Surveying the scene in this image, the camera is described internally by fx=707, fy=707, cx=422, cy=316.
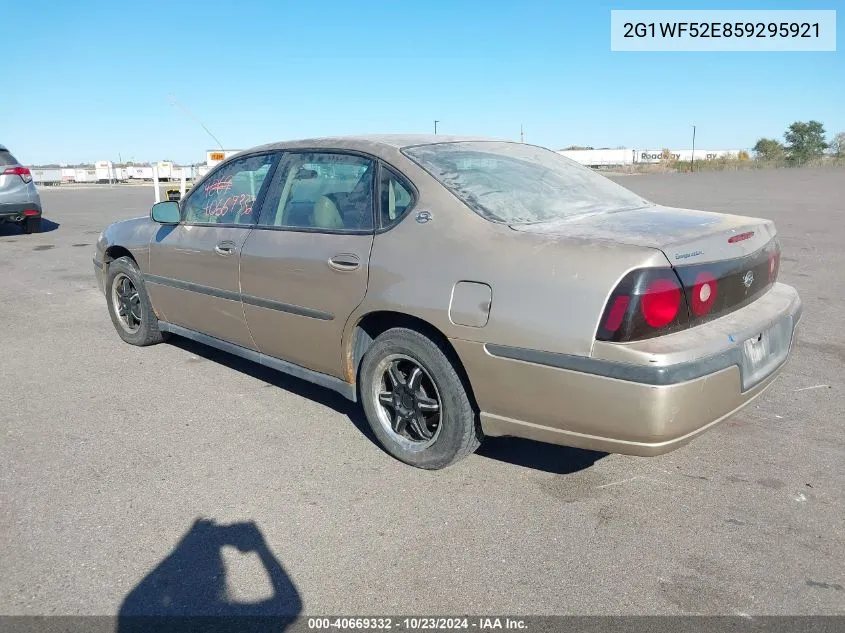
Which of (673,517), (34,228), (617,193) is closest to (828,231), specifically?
Result: (617,193)

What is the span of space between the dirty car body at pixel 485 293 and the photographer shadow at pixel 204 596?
0.97 m

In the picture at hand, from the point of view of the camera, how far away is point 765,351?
3055 mm

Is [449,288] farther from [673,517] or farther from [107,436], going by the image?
[107,436]

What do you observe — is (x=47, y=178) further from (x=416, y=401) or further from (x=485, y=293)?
(x=485, y=293)

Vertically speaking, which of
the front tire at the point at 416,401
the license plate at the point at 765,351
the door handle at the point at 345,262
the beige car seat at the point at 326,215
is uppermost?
the beige car seat at the point at 326,215

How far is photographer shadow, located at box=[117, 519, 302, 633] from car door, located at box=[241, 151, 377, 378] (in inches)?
45.8

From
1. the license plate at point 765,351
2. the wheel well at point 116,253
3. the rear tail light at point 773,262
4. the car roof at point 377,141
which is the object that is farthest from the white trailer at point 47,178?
the license plate at point 765,351

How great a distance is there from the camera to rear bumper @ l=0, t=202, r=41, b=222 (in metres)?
12.4

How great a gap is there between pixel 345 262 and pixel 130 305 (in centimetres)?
280

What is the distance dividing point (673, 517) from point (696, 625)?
2.29 feet

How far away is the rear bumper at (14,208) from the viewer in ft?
40.8

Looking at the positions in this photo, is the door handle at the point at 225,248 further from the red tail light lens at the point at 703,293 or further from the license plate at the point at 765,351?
the license plate at the point at 765,351

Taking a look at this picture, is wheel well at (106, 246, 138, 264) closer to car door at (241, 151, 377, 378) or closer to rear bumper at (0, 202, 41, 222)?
car door at (241, 151, 377, 378)

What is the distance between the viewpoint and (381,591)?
2477 mm
